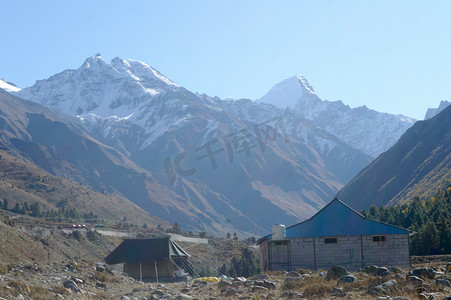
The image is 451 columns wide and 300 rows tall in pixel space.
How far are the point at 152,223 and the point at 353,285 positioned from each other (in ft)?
470

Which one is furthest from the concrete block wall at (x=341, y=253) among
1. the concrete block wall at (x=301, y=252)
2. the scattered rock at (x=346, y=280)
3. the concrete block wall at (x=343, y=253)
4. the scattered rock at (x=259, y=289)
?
the scattered rock at (x=346, y=280)

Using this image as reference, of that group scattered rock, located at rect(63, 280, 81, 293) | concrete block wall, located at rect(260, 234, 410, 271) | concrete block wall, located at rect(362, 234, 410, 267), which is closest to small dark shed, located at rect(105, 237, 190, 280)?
concrete block wall, located at rect(260, 234, 410, 271)

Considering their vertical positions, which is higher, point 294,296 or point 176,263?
point 294,296

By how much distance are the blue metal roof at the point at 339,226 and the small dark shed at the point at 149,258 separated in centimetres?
1144

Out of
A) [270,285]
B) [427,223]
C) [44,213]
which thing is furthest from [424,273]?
[44,213]

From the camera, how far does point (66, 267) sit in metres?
31.4

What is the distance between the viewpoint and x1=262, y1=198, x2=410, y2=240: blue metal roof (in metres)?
37.7

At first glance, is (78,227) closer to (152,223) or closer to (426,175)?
(152,223)

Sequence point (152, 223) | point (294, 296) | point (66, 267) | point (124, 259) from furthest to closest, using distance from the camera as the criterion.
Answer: point (152, 223) < point (124, 259) < point (66, 267) < point (294, 296)

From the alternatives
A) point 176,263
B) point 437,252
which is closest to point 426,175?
point 437,252

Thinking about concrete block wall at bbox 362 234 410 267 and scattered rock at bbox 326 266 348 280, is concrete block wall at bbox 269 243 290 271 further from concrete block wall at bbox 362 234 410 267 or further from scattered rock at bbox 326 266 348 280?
scattered rock at bbox 326 266 348 280

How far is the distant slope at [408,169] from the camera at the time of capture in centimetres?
14700

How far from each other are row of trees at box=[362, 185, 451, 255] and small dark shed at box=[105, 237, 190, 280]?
22.3 metres

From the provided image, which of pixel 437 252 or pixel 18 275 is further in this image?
pixel 437 252
